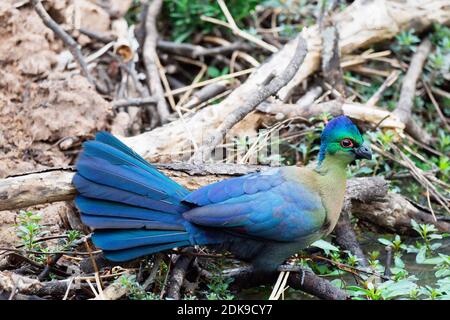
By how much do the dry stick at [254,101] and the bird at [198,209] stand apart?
69 centimetres

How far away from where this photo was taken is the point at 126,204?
3.03 metres

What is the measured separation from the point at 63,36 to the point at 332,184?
2251 millimetres

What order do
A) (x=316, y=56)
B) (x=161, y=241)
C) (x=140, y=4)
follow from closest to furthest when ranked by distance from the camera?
1. (x=161, y=241)
2. (x=316, y=56)
3. (x=140, y=4)

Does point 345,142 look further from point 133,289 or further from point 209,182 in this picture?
point 133,289

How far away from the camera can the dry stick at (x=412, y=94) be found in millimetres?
4668

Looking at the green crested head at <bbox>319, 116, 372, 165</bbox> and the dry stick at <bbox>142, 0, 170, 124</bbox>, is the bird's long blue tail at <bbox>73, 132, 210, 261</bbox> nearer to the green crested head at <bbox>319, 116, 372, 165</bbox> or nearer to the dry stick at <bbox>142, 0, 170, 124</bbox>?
the green crested head at <bbox>319, 116, 372, 165</bbox>

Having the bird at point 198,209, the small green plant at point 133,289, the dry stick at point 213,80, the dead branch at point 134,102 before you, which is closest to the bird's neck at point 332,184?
the bird at point 198,209

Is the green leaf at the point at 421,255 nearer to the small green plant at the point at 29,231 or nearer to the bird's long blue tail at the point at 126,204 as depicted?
the bird's long blue tail at the point at 126,204

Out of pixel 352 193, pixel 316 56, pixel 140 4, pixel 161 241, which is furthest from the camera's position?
pixel 140 4

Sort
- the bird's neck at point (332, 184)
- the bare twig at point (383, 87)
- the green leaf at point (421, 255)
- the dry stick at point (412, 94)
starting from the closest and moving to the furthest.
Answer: the bird's neck at point (332, 184) < the green leaf at point (421, 255) < the dry stick at point (412, 94) < the bare twig at point (383, 87)

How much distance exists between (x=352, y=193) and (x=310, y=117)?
2.58ft
